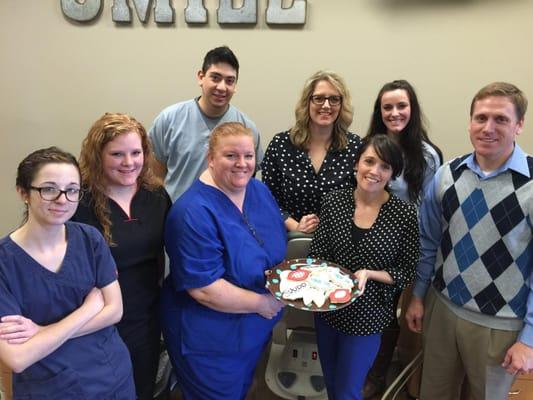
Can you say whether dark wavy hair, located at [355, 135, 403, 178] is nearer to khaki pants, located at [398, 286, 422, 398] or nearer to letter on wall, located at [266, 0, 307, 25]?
khaki pants, located at [398, 286, 422, 398]

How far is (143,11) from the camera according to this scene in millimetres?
2686

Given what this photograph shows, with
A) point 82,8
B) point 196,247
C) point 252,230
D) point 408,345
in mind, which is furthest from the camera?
point 82,8

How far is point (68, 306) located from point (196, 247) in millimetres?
393

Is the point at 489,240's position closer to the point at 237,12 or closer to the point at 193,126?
the point at 193,126

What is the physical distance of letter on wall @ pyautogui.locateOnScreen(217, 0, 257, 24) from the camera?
2.62m

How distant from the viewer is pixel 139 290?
1420mm

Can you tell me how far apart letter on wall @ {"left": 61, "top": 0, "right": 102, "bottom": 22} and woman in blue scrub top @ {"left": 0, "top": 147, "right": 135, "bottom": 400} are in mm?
2093

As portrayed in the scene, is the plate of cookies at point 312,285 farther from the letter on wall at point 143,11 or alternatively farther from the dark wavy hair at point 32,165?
the letter on wall at point 143,11

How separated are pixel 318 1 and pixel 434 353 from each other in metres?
2.22

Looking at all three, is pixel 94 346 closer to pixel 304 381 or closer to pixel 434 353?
pixel 304 381

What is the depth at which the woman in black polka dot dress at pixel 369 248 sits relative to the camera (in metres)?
1.40

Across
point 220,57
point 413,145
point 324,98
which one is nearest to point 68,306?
point 324,98

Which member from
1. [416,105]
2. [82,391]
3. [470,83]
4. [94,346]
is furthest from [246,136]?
[470,83]

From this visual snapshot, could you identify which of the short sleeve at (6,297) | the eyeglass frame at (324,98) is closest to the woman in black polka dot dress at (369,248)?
the eyeglass frame at (324,98)
